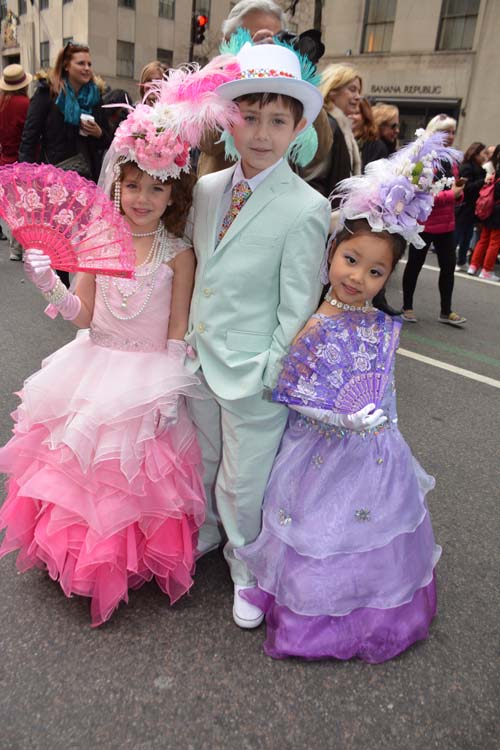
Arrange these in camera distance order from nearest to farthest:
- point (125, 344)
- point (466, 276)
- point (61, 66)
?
point (125, 344), point (61, 66), point (466, 276)

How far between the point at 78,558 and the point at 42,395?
1.87 ft

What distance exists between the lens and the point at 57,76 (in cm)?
464

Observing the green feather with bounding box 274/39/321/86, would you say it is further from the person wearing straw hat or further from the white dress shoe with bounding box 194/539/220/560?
the person wearing straw hat

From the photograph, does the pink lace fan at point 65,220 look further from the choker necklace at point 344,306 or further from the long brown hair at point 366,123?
the long brown hair at point 366,123

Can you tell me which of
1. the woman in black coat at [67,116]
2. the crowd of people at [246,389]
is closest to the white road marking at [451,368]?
the crowd of people at [246,389]

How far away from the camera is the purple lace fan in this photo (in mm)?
1887

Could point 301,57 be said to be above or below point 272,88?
above

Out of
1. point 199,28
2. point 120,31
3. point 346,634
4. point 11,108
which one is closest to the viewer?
point 346,634

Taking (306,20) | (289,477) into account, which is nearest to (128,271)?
(289,477)

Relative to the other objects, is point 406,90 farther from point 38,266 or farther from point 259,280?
point 38,266

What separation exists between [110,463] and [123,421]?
0.15m

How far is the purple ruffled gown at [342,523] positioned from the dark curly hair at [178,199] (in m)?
0.64

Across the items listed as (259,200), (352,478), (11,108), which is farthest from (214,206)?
(11,108)

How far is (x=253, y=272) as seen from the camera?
194 centimetres
